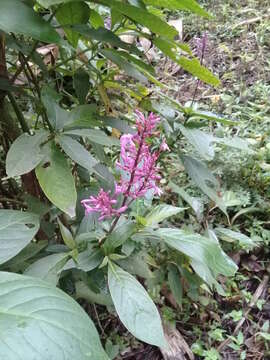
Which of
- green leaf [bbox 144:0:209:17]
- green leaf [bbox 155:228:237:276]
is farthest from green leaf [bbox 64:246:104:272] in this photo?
green leaf [bbox 144:0:209:17]

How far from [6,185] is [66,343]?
906mm

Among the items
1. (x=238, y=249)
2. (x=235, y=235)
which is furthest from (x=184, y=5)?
(x=238, y=249)

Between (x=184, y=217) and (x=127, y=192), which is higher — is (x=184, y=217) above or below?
below

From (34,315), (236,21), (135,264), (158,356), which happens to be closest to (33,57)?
(135,264)

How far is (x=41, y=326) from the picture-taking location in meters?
0.40

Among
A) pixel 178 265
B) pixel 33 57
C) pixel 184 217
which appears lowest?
pixel 184 217

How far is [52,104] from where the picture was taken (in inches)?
31.4

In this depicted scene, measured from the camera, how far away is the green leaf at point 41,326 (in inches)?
14.9

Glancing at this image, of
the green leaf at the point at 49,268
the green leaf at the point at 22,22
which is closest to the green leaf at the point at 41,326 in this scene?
the green leaf at the point at 49,268

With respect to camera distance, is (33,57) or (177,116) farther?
(177,116)

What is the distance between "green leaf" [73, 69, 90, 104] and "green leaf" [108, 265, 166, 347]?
1.49 ft

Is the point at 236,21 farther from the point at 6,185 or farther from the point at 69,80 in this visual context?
the point at 6,185

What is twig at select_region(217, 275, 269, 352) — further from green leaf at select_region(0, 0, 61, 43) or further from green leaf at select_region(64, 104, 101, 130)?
green leaf at select_region(0, 0, 61, 43)

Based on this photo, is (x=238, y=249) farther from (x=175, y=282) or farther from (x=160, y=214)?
(x=160, y=214)
